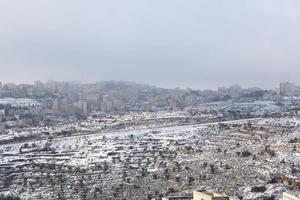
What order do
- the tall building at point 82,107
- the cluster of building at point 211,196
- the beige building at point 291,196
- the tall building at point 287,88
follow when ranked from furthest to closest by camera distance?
the tall building at point 287,88, the tall building at point 82,107, the beige building at point 291,196, the cluster of building at point 211,196

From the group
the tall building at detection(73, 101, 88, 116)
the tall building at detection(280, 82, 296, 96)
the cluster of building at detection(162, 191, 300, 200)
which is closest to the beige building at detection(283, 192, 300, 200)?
the cluster of building at detection(162, 191, 300, 200)

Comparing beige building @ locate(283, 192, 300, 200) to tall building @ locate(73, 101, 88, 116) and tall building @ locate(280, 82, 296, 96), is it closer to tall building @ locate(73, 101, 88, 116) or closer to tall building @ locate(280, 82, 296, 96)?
tall building @ locate(73, 101, 88, 116)

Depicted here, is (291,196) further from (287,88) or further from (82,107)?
(287,88)

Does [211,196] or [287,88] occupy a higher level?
[287,88]

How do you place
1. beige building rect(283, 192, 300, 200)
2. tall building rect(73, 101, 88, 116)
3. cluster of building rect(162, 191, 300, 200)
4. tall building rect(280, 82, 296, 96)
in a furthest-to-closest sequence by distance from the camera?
tall building rect(280, 82, 296, 96) → tall building rect(73, 101, 88, 116) → beige building rect(283, 192, 300, 200) → cluster of building rect(162, 191, 300, 200)

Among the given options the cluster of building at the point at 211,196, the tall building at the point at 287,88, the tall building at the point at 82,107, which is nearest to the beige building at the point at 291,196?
the cluster of building at the point at 211,196

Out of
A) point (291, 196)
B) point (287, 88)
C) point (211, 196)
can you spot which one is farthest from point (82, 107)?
point (211, 196)

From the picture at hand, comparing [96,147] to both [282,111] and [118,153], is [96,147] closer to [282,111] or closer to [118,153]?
[118,153]

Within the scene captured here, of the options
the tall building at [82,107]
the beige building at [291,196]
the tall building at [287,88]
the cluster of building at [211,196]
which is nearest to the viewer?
the cluster of building at [211,196]

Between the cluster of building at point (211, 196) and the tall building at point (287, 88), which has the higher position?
the tall building at point (287, 88)

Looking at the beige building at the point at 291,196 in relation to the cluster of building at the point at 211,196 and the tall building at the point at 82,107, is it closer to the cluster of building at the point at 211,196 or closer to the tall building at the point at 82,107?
the cluster of building at the point at 211,196

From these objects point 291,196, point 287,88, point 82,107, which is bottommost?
point 82,107

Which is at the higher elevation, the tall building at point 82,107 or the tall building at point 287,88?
the tall building at point 287,88

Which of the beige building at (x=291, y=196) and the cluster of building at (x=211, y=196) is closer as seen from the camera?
the cluster of building at (x=211, y=196)
